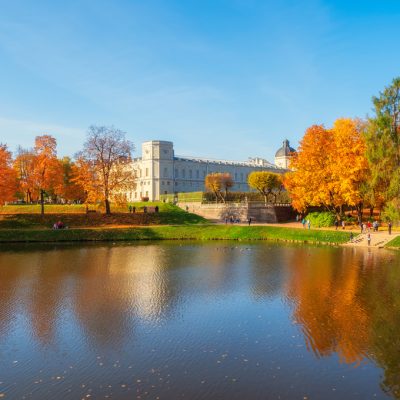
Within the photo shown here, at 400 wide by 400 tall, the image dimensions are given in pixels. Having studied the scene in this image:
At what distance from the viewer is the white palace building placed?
388ft

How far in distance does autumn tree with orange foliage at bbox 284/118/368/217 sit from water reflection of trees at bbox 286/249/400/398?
18.5 metres

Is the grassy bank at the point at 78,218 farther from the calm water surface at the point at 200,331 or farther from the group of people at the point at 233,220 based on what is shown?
the calm water surface at the point at 200,331

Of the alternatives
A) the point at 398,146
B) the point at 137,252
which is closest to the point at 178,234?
the point at 137,252

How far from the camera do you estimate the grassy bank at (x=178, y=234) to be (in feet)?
149

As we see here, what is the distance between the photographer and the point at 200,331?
48.8ft

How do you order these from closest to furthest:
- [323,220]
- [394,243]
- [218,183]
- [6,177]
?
[394,243]
[6,177]
[323,220]
[218,183]

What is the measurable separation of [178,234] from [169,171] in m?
71.6

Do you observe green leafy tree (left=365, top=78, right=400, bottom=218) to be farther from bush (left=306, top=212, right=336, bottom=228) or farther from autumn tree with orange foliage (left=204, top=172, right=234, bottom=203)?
autumn tree with orange foliage (left=204, top=172, right=234, bottom=203)

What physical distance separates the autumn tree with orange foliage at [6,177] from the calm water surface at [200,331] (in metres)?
22.7

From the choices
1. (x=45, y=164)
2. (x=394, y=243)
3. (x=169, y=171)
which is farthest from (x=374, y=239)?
(x=169, y=171)

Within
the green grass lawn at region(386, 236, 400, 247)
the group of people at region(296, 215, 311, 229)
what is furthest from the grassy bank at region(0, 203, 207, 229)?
the green grass lawn at region(386, 236, 400, 247)

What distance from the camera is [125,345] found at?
13.4 meters

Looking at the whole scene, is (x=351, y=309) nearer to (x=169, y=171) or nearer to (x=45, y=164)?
(x=45, y=164)

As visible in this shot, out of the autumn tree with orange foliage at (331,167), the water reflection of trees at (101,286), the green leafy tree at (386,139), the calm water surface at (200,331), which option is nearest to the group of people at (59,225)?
the water reflection of trees at (101,286)
